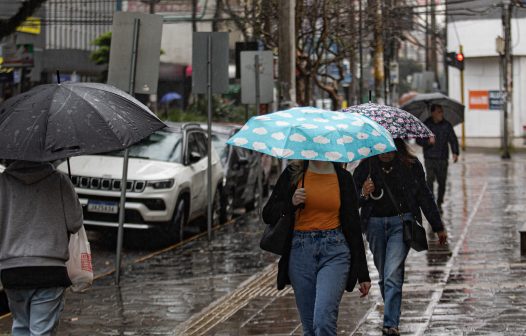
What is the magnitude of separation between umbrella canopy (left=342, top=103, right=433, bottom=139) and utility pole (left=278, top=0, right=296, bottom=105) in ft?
31.9

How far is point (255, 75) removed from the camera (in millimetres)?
17219

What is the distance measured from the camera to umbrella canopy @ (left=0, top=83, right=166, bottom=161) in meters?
5.50

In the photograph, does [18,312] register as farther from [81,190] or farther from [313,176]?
[81,190]

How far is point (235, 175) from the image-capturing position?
59.5 feet

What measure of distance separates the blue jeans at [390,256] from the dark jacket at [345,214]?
1.47 meters

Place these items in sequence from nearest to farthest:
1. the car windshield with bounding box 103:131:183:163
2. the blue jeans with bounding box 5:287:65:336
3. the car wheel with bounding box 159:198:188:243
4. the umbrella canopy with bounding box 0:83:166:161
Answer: the umbrella canopy with bounding box 0:83:166:161 < the blue jeans with bounding box 5:287:65:336 < the car wheel with bounding box 159:198:188:243 < the car windshield with bounding box 103:131:183:163

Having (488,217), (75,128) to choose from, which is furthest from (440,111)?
(75,128)

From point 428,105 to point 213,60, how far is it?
11.4 ft

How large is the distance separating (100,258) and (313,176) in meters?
7.82

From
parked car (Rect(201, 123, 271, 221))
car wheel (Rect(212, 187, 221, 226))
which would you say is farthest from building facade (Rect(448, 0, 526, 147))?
car wheel (Rect(212, 187, 221, 226))

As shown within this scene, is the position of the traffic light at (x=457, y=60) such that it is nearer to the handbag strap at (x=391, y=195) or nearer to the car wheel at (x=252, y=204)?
the car wheel at (x=252, y=204)

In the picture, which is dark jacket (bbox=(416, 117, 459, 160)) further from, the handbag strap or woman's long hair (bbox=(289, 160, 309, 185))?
woman's long hair (bbox=(289, 160, 309, 185))

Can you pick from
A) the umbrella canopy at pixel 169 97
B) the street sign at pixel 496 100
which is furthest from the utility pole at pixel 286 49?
the umbrella canopy at pixel 169 97

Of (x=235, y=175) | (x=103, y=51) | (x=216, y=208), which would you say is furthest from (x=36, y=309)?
(x=103, y=51)
